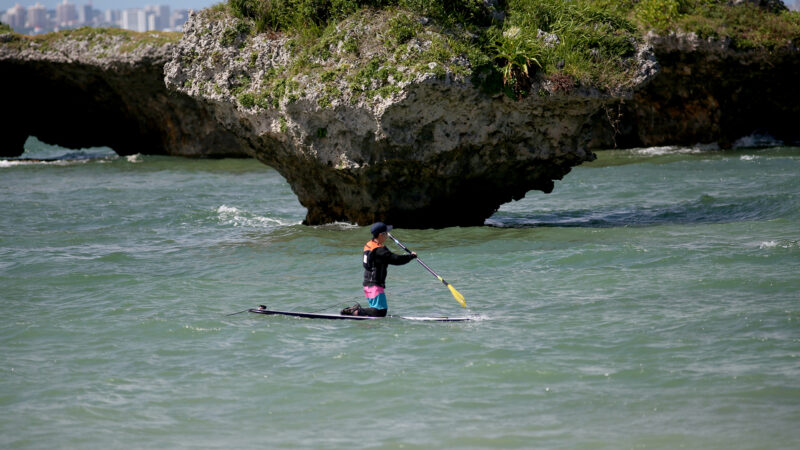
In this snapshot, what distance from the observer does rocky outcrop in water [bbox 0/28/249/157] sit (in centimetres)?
3641

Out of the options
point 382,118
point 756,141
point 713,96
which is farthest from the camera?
point 756,141

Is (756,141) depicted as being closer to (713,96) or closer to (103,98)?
(713,96)

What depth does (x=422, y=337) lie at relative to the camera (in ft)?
40.3

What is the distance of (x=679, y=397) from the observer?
9.73 metres

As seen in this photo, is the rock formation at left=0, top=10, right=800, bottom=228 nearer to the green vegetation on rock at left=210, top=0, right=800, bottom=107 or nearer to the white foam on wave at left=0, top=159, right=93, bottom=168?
the green vegetation on rock at left=210, top=0, right=800, bottom=107

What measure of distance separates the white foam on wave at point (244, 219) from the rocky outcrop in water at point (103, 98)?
10.2 meters

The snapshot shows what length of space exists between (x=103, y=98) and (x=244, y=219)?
19.0 m

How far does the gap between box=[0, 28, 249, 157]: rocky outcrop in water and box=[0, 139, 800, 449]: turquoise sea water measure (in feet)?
49.3

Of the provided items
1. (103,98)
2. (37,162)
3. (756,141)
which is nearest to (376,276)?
(756,141)

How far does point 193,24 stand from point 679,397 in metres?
15.1

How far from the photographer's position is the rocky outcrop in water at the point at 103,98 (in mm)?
36406

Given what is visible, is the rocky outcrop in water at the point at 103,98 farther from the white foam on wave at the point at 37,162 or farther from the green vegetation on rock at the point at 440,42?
the green vegetation on rock at the point at 440,42

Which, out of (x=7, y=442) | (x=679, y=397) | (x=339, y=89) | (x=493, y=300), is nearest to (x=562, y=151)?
(x=339, y=89)

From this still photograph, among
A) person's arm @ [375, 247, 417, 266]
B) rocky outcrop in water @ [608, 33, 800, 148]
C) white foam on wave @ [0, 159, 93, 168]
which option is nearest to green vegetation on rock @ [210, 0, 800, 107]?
person's arm @ [375, 247, 417, 266]
